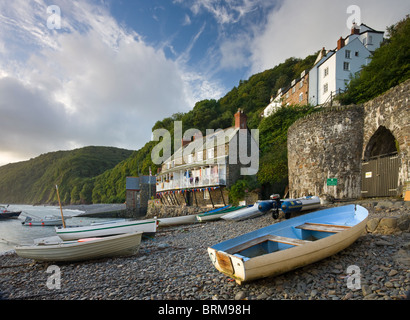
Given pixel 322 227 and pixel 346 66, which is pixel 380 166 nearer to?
pixel 322 227

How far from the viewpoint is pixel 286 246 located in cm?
512

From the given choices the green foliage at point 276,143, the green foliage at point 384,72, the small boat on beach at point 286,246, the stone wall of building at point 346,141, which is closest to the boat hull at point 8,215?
the green foliage at point 276,143

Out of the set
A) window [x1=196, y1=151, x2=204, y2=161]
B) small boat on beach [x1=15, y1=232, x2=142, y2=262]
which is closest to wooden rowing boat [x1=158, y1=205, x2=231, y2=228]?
small boat on beach [x1=15, y1=232, x2=142, y2=262]

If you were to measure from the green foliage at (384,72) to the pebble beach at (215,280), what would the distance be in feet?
49.1

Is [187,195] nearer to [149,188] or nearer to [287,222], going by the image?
[149,188]

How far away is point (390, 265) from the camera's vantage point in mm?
4379

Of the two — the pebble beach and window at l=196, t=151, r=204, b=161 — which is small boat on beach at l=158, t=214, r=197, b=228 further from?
window at l=196, t=151, r=204, b=161

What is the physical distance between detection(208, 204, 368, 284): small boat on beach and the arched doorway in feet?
19.8

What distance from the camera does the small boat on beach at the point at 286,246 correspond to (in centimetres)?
404

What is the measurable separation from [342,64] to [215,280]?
32233 mm

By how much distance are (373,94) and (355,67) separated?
1290cm

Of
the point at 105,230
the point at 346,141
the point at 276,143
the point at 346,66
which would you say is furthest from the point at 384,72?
the point at 105,230

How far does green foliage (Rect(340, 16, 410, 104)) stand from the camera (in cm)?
1762
